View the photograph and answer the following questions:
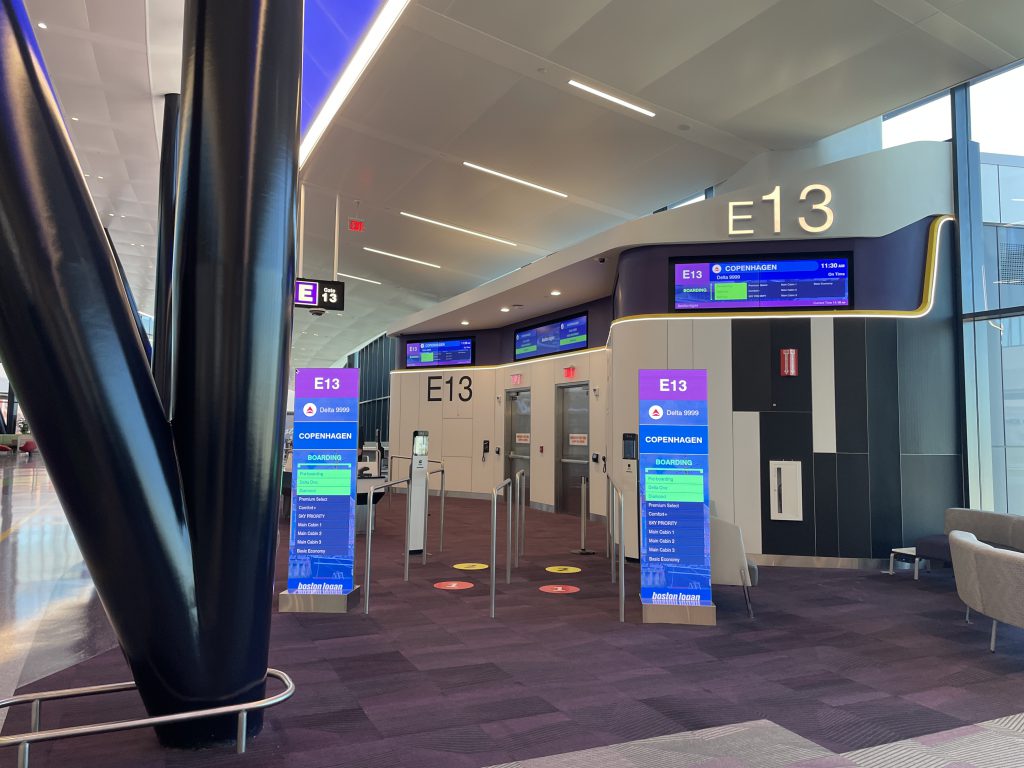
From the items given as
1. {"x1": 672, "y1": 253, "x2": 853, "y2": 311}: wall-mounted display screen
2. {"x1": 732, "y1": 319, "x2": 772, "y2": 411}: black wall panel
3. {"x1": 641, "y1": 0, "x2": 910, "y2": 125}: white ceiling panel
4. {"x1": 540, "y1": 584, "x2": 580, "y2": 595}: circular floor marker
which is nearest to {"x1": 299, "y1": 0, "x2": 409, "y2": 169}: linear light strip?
{"x1": 641, "y1": 0, "x2": 910, "y2": 125}: white ceiling panel

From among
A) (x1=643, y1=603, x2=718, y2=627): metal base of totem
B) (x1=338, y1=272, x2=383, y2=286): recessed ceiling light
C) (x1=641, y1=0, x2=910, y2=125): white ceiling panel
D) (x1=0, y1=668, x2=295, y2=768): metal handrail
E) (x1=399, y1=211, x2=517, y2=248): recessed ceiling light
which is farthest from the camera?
(x1=338, y1=272, x2=383, y2=286): recessed ceiling light

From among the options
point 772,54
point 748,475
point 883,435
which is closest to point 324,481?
point 748,475

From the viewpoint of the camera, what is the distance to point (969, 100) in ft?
22.6

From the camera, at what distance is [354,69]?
6.67m

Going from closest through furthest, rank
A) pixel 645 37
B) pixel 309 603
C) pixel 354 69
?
pixel 309 603 < pixel 645 37 < pixel 354 69

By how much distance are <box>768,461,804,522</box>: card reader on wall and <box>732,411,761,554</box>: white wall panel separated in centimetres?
12

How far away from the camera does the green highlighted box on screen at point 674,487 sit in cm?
498

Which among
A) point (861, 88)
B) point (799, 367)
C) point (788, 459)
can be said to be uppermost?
point (861, 88)

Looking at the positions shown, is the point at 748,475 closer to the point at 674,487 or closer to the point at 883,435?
Answer: the point at 883,435

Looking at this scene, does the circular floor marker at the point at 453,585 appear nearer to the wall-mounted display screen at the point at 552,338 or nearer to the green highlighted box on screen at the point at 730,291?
the green highlighted box on screen at the point at 730,291

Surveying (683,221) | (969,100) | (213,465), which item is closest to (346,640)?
(213,465)

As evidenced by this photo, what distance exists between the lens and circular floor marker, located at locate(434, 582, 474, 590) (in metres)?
5.86

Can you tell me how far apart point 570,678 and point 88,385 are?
8.89ft

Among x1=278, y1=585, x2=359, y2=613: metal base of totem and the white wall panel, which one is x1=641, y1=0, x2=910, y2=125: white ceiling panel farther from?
x1=278, y1=585, x2=359, y2=613: metal base of totem
